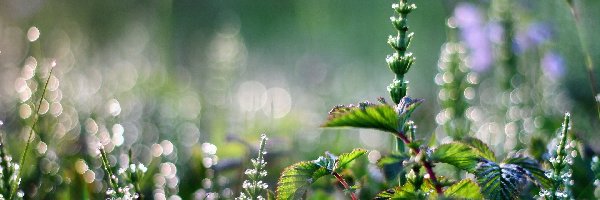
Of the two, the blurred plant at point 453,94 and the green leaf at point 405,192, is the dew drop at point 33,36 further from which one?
the green leaf at point 405,192

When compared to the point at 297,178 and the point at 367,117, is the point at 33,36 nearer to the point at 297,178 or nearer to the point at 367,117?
the point at 297,178

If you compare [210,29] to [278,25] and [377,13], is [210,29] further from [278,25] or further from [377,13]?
[377,13]

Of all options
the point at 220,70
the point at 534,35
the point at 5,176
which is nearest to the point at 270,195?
the point at 5,176

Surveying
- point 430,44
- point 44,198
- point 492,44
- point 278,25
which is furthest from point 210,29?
point 44,198

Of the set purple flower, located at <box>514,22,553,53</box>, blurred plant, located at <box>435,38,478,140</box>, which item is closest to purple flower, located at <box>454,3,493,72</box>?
purple flower, located at <box>514,22,553,53</box>

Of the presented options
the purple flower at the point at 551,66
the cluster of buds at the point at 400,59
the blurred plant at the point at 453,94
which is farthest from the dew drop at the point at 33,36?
the purple flower at the point at 551,66
